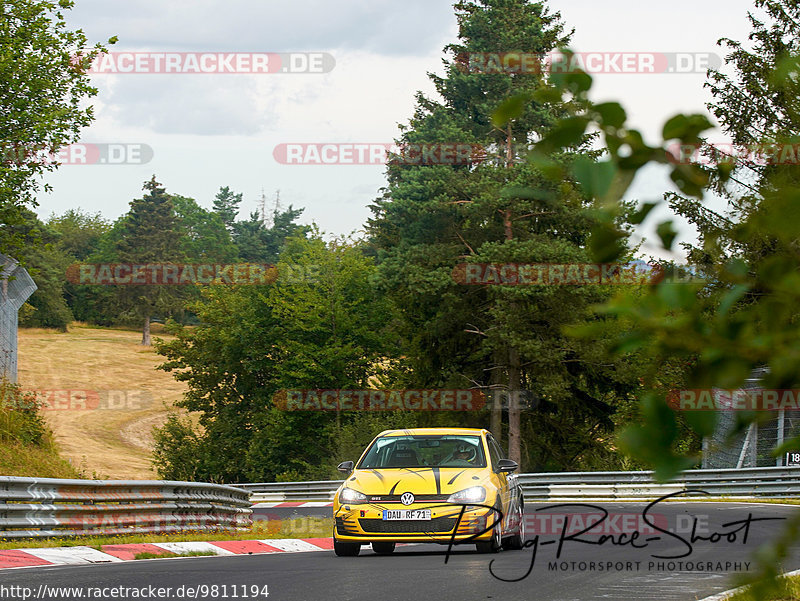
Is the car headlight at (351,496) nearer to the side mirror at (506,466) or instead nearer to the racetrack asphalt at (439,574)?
the racetrack asphalt at (439,574)

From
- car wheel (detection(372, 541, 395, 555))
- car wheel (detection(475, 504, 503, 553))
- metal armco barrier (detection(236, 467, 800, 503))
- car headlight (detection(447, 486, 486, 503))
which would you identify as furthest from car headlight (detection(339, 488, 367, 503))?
metal armco barrier (detection(236, 467, 800, 503))

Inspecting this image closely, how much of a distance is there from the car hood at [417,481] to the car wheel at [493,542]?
0.54 m

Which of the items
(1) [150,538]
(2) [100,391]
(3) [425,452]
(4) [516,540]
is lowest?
(2) [100,391]

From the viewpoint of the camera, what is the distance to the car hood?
11.8 metres

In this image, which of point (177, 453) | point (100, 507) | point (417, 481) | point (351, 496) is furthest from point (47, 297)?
point (417, 481)

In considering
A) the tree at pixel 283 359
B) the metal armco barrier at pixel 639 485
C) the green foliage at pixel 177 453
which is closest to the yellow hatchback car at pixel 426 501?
the metal armco barrier at pixel 639 485

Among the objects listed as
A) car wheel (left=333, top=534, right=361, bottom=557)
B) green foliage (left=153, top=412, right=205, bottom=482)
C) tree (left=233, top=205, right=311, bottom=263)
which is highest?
tree (left=233, top=205, right=311, bottom=263)

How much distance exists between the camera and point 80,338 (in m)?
105

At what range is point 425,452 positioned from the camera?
13367 millimetres

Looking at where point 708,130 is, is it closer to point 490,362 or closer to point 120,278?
point 490,362

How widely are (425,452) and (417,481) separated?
4.70 feet

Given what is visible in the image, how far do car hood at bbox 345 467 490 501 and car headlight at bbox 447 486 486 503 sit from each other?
0.16 feet

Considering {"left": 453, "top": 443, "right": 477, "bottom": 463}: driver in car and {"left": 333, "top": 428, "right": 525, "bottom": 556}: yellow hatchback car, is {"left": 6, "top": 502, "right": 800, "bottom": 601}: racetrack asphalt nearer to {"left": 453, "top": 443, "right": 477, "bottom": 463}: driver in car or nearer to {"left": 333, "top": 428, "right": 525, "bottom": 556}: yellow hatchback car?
{"left": 333, "top": 428, "right": 525, "bottom": 556}: yellow hatchback car

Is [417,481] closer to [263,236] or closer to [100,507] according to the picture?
[100,507]
